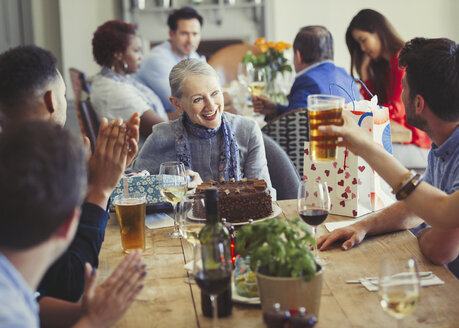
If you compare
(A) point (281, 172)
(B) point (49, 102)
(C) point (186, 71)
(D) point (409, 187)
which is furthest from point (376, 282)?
(C) point (186, 71)

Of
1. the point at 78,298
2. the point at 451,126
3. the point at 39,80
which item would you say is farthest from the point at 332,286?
the point at 39,80

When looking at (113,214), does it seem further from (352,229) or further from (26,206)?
(26,206)

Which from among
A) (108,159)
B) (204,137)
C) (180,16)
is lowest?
(204,137)

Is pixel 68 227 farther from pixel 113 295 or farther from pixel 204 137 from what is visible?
pixel 204 137

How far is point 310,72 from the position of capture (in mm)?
3625

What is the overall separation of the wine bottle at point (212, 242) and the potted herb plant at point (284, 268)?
0.06m

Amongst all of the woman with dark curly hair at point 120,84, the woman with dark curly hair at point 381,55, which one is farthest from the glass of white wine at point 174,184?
the woman with dark curly hair at point 381,55

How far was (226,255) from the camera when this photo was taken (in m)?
1.14

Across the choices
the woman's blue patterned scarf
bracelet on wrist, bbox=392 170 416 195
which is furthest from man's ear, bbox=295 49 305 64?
bracelet on wrist, bbox=392 170 416 195

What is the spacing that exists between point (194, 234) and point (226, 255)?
0.32 metres

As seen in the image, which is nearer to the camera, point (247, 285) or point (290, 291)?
point (290, 291)

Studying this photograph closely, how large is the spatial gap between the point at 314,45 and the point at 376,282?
262cm

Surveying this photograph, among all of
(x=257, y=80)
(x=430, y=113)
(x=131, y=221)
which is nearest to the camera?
(x=131, y=221)

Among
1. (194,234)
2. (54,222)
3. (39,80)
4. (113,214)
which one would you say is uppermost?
(39,80)
